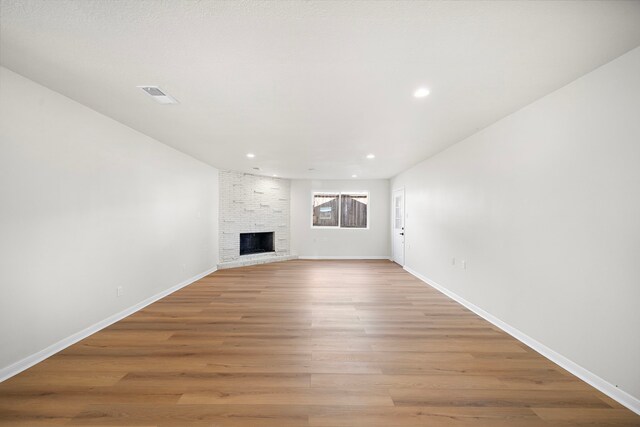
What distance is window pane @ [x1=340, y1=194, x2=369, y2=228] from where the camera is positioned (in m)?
8.41

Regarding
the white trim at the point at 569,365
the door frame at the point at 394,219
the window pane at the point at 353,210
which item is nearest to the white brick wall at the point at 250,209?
the window pane at the point at 353,210

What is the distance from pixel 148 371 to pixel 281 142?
3.18m

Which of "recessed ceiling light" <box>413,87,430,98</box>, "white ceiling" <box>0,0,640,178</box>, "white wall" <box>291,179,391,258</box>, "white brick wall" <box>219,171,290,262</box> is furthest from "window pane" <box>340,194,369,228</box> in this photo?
"recessed ceiling light" <box>413,87,430,98</box>

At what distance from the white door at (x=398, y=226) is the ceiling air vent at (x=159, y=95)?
223 inches

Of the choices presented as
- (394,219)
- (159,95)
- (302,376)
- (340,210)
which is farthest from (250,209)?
(302,376)

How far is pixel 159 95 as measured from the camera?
8.32 feet

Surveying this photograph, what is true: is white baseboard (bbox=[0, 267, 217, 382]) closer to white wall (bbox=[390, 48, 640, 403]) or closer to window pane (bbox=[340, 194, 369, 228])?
white wall (bbox=[390, 48, 640, 403])

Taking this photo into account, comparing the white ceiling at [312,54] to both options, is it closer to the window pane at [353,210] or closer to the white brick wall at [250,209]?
the white brick wall at [250,209]

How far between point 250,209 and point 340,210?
2803 mm

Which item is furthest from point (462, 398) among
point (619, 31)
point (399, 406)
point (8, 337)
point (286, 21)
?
point (8, 337)

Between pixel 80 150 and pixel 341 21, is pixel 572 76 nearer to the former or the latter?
pixel 341 21

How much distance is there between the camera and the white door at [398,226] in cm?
694

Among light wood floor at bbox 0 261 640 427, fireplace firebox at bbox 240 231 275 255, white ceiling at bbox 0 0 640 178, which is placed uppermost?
white ceiling at bbox 0 0 640 178

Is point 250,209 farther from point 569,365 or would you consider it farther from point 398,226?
point 569,365
